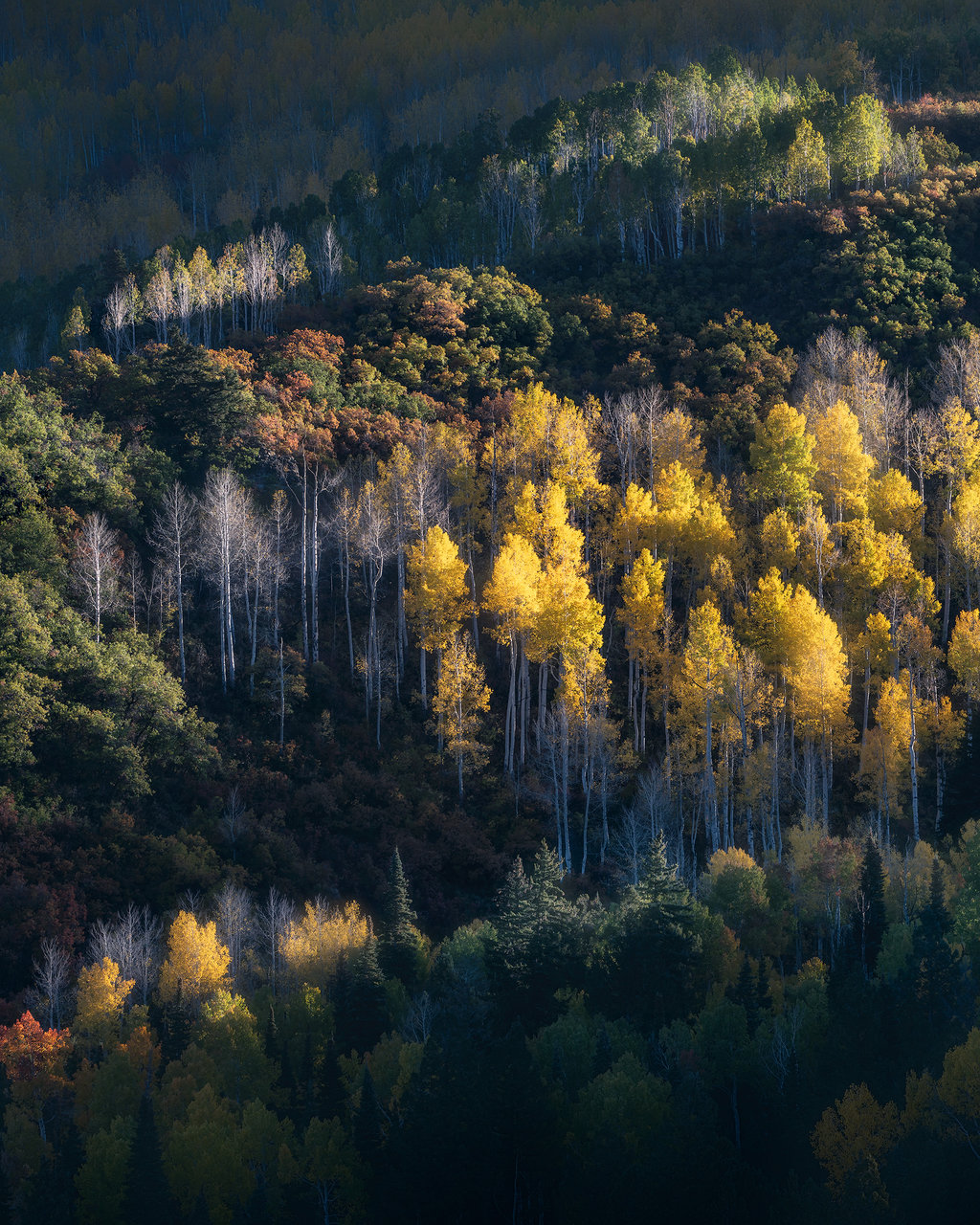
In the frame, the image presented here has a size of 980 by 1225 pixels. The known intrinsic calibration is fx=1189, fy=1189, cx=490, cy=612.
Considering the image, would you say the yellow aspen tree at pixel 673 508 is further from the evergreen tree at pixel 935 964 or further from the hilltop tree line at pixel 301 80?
the hilltop tree line at pixel 301 80

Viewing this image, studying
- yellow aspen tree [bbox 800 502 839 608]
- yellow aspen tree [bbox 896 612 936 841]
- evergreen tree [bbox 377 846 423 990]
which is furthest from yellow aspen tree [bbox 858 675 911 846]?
evergreen tree [bbox 377 846 423 990]

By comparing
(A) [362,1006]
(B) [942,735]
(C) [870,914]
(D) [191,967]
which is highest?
(B) [942,735]

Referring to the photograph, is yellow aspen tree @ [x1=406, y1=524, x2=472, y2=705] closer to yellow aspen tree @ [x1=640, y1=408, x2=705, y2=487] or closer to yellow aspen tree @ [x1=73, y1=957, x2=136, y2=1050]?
yellow aspen tree @ [x1=640, y1=408, x2=705, y2=487]

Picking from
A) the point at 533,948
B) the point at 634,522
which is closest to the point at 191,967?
the point at 533,948

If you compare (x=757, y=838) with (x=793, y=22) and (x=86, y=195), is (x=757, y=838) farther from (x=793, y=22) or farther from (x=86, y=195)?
(x=86, y=195)

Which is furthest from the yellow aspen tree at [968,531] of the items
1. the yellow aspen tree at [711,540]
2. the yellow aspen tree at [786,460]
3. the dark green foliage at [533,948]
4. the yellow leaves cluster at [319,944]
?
the yellow leaves cluster at [319,944]

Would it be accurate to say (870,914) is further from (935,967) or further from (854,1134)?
(854,1134)
